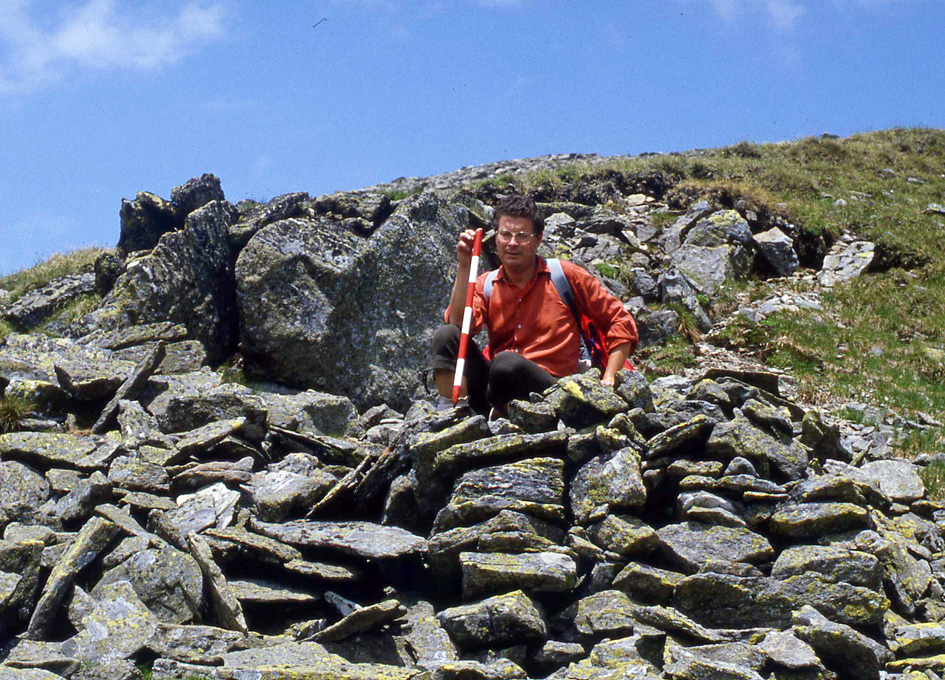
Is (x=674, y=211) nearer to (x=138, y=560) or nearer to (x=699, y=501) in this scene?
(x=699, y=501)

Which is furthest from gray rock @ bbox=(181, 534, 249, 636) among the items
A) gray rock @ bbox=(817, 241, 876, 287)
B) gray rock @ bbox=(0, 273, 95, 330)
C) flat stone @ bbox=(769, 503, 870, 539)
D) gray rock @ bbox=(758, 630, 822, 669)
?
gray rock @ bbox=(817, 241, 876, 287)

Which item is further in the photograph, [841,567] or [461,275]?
[461,275]

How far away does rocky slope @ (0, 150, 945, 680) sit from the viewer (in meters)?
6.32

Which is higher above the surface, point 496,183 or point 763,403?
point 496,183

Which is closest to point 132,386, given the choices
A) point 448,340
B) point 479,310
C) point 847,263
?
point 448,340

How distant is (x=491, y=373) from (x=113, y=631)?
4.05 meters

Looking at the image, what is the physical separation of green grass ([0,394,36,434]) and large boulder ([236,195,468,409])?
350 centimetres

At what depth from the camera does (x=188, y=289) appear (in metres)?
14.2

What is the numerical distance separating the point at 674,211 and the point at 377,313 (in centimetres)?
1356

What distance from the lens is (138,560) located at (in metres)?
7.44

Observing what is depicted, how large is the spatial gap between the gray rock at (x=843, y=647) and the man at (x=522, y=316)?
129 inches

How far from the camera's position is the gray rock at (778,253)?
21561mm

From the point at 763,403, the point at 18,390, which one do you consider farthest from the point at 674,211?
the point at 18,390

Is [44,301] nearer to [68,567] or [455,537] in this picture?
[68,567]
